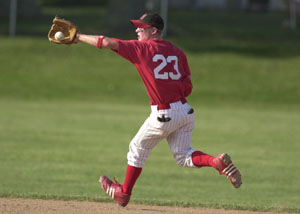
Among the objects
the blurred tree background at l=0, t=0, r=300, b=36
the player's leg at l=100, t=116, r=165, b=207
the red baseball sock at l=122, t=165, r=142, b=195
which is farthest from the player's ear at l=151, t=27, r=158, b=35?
the blurred tree background at l=0, t=0, r=300, b=36

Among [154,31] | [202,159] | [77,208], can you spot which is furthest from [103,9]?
[202,159]

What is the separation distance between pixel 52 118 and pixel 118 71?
8575 millimetres

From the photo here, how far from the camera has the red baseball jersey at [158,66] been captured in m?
6.88

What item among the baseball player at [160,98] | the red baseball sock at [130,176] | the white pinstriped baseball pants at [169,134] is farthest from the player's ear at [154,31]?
the red baseball sock at [130,176]

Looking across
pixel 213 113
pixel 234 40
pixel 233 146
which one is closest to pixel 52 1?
pixel 234 40

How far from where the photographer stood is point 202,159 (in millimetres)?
7043

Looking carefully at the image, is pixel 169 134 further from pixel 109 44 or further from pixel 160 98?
pixel 109 44

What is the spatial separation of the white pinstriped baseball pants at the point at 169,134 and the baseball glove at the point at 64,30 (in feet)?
3.83

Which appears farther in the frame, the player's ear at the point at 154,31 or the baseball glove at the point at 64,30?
the player's ear at the point at 154,31

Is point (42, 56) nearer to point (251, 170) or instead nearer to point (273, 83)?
point (273, 83)

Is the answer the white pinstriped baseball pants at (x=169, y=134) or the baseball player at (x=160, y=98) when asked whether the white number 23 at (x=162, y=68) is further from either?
the white pinstriped baseball pants at (x=169, y=134)

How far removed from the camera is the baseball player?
6875mm

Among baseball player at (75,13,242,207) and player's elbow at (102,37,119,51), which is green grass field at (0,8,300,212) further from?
player's elbow at (102,37,119,51)

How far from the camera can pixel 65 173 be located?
11.5 m
